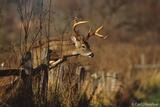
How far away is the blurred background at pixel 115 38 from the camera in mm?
10859

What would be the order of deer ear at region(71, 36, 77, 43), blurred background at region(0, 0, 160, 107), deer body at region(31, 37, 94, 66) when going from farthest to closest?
→ deer ear at region(71, 36, 77, 43)
deer body at region(31, 37, 94, 66)
blurred background at region(0, 0, 160, 107)

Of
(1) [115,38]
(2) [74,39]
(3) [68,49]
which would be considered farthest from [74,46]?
(1) [115,38]

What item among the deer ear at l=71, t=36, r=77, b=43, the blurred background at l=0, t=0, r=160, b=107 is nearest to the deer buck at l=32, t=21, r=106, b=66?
the deer ear at l=71, t=36, r=77, b=43

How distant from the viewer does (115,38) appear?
33125 millimetres

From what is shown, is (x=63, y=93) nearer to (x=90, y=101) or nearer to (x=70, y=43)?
(x=90, y=101)

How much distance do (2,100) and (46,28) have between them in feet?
4.22

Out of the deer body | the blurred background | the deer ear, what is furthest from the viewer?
the deer ear

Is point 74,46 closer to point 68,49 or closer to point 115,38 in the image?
point 68,49

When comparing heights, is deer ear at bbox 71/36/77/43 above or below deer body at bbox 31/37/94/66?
above

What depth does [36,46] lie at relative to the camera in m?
10.1

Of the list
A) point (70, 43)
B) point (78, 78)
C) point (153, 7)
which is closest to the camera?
point (78, 78)

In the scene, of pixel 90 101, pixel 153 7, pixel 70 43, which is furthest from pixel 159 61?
pixel 153 7

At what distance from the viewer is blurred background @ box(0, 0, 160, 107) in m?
10.9

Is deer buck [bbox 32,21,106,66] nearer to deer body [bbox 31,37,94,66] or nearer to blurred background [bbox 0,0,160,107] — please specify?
deer body [bbox 31,37,94,66]
